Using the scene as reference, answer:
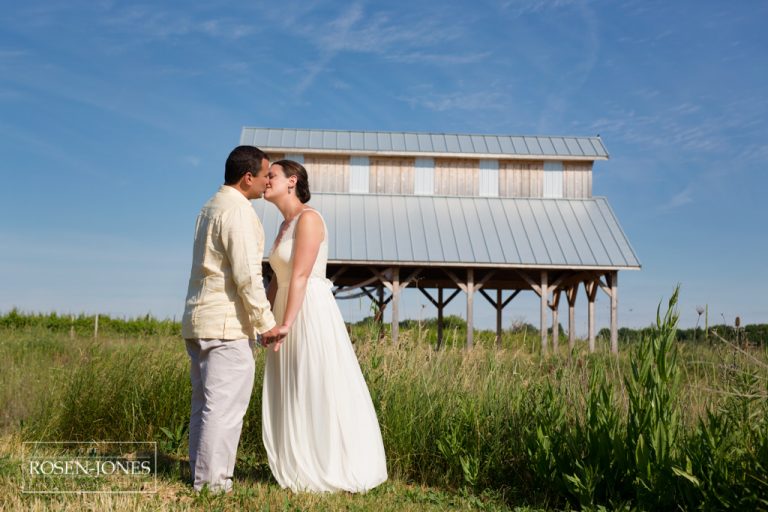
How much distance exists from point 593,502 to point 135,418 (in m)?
4.10

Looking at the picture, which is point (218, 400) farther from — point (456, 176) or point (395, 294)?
point (456, 176)

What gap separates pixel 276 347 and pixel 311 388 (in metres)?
0.42

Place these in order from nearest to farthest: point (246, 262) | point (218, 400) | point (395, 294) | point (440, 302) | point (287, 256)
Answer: point (246, 262) → point (218, 400) → point (287, 256) → point (395, 294) → point (440, 302)

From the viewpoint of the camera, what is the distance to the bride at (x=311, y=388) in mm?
4738

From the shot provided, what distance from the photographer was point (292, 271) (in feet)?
15.3

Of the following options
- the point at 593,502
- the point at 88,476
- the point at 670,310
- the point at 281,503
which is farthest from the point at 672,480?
the point at 88,476

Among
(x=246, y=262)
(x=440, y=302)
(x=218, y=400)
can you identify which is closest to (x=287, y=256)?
(x=246, y=262)

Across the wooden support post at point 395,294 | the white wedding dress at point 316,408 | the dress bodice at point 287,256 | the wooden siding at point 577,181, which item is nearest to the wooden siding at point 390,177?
the wooden support post at point 395,294

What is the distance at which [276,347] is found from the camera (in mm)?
4625

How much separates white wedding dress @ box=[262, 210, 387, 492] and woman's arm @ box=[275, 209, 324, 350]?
0.10m

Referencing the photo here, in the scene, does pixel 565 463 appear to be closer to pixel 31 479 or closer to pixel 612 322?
pixel 31 479

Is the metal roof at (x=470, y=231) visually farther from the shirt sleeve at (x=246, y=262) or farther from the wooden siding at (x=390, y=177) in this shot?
the shirt sleeve at (x=246, y=262)

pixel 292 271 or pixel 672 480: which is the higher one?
pixel 292 271

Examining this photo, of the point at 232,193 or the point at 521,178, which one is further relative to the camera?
the point at 521,178
